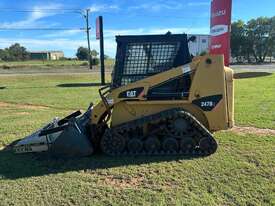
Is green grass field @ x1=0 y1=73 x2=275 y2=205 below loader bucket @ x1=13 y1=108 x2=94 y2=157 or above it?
below

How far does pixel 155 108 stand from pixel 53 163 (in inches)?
78.1

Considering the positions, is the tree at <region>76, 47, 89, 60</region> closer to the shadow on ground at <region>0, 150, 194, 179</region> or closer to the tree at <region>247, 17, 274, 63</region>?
the tree at <region>247, 17, 274, 63</region>

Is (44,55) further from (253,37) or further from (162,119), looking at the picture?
(162,119)

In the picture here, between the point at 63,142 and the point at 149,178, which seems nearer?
the point at 149,178

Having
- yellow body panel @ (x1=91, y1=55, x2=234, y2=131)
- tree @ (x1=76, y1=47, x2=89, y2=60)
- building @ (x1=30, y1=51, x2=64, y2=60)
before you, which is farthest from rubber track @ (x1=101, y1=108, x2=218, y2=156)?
building @ (x1=30, y1=51, x2=64, y2=60)

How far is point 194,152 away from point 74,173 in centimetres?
206

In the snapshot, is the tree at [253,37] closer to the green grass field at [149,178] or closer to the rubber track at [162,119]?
the green grass field at [149,178]

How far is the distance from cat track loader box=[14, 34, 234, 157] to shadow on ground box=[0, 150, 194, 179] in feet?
0.44

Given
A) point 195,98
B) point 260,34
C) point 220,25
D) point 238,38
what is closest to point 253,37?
point 260,34

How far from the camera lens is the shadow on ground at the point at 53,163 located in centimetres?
572

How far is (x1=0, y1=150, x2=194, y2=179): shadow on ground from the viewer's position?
18.8 ft

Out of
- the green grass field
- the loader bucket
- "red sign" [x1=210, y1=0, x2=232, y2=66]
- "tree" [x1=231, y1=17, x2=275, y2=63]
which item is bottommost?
the green grass field

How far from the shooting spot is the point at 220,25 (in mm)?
15477

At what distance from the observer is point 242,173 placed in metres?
5.45
